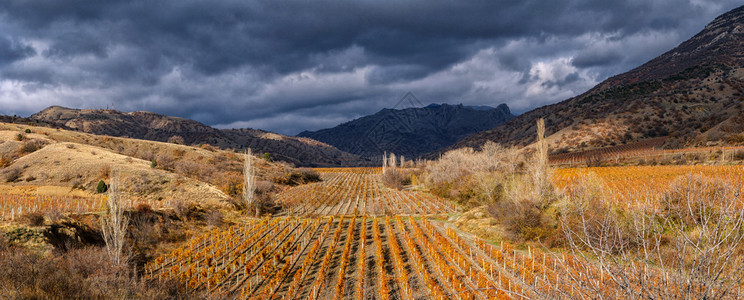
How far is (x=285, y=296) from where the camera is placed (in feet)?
56.1

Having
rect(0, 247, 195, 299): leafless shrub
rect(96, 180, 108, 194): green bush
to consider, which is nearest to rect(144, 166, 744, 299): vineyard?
rect(0, 247, 195, 299): leafless shrub

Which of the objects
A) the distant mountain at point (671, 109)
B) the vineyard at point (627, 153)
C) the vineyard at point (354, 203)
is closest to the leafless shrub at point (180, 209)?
the vineyard at point (354, 203)

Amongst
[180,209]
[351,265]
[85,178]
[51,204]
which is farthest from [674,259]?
[85,178]

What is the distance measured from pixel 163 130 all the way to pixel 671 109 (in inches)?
8431

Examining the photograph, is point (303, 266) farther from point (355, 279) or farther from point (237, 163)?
point (237, 163)

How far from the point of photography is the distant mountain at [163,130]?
155 metres

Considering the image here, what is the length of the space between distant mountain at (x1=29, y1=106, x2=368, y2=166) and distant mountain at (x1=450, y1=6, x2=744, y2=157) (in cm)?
9742

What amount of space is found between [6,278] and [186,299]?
246 inches

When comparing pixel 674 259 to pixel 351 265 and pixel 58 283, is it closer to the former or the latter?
pixel 351 265

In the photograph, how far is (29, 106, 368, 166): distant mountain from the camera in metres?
155

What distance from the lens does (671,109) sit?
314ft

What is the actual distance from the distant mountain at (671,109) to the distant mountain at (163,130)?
320 ft

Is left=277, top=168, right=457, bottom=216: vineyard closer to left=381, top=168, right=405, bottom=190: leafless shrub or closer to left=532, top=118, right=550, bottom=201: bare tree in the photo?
left=381, top=168, right=405, bottom=190: leafless shrub

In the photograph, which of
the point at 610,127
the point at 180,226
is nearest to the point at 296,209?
the point at 180,226
